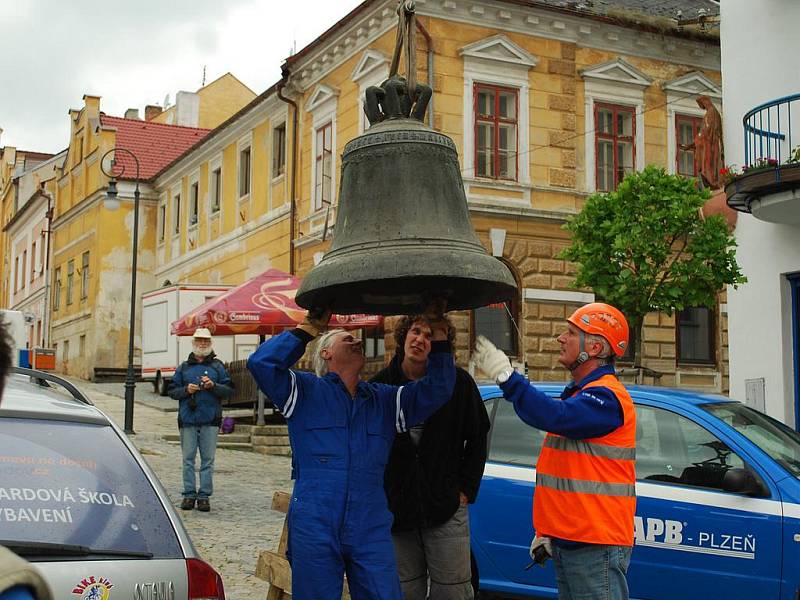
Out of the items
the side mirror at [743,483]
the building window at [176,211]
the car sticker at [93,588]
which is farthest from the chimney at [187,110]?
the car sticker at [93,588]

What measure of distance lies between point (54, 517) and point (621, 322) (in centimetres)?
261

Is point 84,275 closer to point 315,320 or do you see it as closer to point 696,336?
point 696,336

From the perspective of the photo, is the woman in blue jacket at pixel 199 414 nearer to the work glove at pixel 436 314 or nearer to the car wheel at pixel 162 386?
the work glove at pixel 436 314

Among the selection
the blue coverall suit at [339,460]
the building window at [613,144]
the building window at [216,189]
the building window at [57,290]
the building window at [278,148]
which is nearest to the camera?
→ the blue coverall suit at [339,460]

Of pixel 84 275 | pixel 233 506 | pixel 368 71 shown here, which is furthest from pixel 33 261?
pixel 233 506

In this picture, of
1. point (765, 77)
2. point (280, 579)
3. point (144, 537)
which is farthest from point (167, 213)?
point (144, 537)

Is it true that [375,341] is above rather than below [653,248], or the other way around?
below

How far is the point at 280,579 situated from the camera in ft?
21.6

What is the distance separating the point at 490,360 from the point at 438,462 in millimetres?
812

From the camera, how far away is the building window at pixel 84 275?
4212cm

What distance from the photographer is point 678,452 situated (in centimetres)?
682

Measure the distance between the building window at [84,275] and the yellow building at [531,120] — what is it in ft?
55.7

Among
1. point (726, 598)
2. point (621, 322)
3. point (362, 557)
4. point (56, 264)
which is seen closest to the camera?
point (362, 557)

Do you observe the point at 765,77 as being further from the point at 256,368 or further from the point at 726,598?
the point at 256,368
